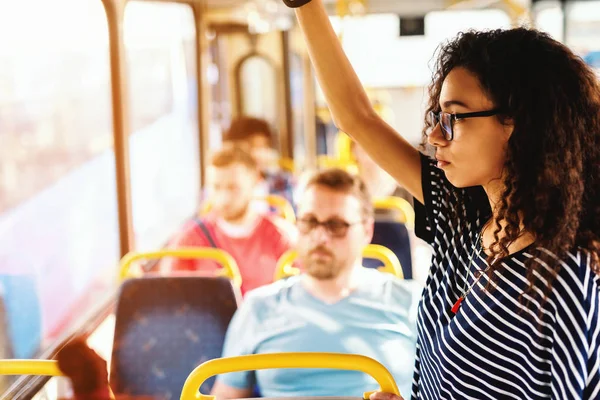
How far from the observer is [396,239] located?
319cm

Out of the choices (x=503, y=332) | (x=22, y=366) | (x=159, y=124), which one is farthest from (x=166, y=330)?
(x=159, y=124)

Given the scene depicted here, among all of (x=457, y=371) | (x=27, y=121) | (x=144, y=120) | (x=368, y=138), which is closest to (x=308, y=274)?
(x=368, y=138)

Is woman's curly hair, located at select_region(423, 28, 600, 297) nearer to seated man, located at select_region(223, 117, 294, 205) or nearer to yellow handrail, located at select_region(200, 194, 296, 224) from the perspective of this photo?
yellow handrail, located at select_region(200, 194, 296, 224)

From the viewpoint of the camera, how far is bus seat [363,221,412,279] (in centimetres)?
318

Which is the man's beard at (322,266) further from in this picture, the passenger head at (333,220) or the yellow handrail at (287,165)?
the yellow handrail at (287,165)

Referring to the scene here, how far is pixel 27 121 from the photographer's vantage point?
4355 mm

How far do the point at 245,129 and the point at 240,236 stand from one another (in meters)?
2.39

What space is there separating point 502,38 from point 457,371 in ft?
1.63

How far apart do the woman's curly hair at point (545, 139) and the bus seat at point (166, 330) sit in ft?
4.26

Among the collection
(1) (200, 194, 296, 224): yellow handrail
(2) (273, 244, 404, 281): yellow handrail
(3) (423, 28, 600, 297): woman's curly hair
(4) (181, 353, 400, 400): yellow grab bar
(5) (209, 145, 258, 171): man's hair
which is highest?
(3) (423, 28, 600, 297): woman's curly hair

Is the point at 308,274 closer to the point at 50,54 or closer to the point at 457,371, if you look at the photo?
the point at 457,371

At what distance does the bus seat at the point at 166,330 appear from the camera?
2.21m

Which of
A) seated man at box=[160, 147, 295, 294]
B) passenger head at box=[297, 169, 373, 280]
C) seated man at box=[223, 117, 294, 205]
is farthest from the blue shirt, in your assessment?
seated man at box=[223, 117, 294, 205]

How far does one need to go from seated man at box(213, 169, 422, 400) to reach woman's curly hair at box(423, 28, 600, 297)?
965 mm
